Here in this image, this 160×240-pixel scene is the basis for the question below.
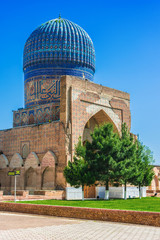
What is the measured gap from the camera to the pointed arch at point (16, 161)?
20.5 meters

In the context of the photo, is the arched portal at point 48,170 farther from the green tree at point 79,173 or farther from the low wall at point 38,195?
the green tree at point 79,173

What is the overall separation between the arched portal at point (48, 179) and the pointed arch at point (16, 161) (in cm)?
217

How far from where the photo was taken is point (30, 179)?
19797 millimetres

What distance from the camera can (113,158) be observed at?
1666 centimetres

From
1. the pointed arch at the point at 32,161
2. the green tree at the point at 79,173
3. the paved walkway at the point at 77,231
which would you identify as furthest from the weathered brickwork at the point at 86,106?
the paved walkway at the point at 77,231

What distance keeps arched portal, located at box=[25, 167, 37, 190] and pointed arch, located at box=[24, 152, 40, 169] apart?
34cm

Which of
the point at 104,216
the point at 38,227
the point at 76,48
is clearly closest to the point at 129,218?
the point at 104,216

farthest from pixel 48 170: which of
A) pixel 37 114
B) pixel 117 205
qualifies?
pixel 117 205

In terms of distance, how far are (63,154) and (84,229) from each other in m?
11.6

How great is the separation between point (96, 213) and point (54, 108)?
13896mm

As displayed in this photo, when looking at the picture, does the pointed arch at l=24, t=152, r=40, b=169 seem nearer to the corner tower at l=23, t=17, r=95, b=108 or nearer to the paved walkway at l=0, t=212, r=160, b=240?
the corner tower at l=23, t=17, r=95, b=108

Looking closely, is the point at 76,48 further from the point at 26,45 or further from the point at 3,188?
the point at 3,188

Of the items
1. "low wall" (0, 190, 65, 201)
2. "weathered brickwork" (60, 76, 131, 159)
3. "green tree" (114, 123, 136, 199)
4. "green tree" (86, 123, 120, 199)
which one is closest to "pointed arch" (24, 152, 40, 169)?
"weathered brickwork" (60, 76, 131, 159)

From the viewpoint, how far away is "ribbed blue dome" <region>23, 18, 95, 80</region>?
2309cm
